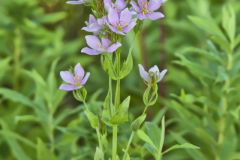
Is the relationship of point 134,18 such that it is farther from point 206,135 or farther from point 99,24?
point 206,135

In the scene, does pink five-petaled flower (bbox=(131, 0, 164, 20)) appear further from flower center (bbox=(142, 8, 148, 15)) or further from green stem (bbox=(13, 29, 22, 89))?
green stem (bbox=(13, 29, 22, 89))

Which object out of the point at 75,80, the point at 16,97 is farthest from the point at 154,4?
the point at 16,97

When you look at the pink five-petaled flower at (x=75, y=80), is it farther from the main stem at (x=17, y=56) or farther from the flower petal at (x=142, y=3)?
the main stem at (x=17, y=56)


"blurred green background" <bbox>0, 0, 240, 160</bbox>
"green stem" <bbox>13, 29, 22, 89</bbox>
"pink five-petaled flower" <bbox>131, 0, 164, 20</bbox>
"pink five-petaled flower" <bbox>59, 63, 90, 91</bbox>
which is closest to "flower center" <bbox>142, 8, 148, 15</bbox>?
"pink five-petaled flower" <bbox>131, 0, 164, 20</bbox>

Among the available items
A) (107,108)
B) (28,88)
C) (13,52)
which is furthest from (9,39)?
(107,108)

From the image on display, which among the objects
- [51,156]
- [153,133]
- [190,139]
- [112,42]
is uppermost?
[112,42]

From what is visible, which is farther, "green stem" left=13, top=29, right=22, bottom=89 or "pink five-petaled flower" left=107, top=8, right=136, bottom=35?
"green stem" left=13, top=29, right=22, bottom=89

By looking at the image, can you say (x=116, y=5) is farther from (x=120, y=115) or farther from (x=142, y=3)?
(x=120, y=115)

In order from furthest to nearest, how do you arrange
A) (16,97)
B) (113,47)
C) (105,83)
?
(105,83)
(16,97)
(113,47)
